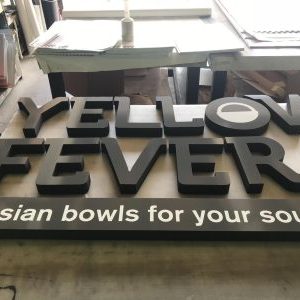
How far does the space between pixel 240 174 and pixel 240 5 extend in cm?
118

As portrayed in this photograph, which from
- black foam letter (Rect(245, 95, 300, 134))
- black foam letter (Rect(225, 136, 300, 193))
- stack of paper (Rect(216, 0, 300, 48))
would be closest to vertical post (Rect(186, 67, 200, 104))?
stack of paper (Rect(216, 0, 300, 48))

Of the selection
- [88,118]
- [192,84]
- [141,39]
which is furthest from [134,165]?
[192,84]

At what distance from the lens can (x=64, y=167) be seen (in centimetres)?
75

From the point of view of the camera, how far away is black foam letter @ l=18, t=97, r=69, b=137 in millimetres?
865

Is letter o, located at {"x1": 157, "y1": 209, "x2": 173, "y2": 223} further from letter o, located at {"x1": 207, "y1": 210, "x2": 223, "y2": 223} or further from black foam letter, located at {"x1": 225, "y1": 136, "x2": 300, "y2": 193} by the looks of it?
black foam letter, located at {"x1": 225, "y1": 136, "x2": 300, "y2": 193}

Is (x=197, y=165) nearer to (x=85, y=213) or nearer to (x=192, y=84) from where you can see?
(x=85, y=213)

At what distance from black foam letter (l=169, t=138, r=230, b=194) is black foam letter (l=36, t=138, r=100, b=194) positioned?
20cm

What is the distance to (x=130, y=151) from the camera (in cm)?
82

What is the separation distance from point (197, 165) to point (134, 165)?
0.14 m

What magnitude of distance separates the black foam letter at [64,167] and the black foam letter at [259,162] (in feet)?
1.11

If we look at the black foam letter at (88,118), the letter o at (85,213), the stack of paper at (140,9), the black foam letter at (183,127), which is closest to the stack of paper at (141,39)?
the stack of paper at (140,9)

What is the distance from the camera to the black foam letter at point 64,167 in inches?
26.8

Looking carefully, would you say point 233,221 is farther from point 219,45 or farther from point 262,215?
point 219,45

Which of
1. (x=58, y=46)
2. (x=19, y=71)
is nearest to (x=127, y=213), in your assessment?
(x=58, y=46)
